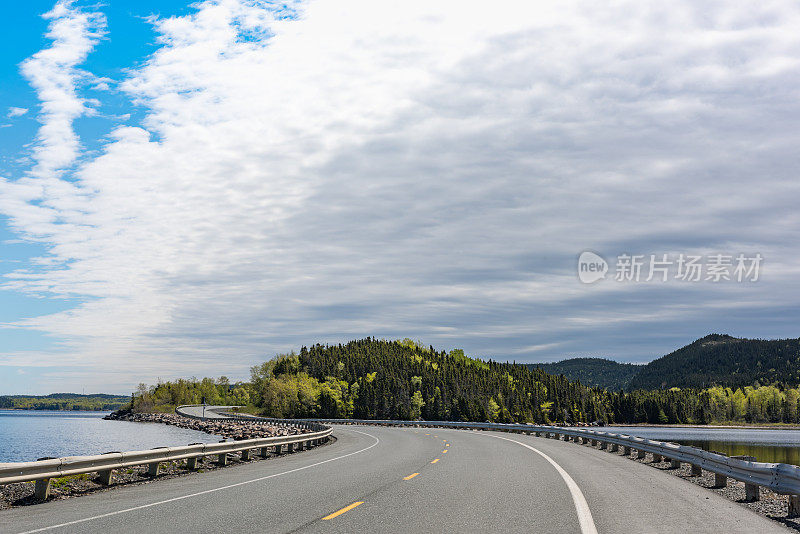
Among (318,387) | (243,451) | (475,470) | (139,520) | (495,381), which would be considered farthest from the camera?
(495,381)

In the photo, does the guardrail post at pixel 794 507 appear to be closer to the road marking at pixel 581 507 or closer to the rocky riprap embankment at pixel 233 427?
the road marking at pixel 581 507

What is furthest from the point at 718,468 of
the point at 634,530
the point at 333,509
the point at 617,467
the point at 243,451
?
the point at 243,451

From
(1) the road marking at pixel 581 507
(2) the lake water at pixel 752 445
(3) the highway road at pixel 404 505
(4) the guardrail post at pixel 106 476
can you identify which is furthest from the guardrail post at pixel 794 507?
(2) the lake water at pixel 752 445

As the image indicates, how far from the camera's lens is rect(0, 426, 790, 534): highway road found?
9.52m

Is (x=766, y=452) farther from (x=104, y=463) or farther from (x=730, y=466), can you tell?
(x=104, y=463)

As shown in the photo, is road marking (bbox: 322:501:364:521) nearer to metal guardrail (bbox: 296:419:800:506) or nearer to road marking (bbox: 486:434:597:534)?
road marking (bbox: 486:434:597:534)

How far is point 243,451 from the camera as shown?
2389 cm

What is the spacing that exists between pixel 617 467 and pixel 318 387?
5691 inches

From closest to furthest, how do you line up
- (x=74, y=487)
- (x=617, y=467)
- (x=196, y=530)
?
(x=196, y=530)
(x=74, y=487)
(x=617, y=467)

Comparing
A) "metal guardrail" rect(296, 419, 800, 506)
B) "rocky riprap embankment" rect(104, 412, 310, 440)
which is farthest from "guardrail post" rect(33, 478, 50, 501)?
"rocky riprap embankment" rect(104, 412, 310, 440)

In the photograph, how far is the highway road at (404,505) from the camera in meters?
9.52

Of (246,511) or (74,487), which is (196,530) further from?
(74,487)

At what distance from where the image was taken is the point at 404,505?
11.3 metres

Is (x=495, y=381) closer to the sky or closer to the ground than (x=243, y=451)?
closer to the sky
